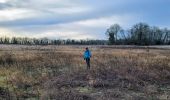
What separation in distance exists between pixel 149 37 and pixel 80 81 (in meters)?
125

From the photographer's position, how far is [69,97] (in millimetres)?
12523

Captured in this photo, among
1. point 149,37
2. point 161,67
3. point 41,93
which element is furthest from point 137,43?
point 41,93

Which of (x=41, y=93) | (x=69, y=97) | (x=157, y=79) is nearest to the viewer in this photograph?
(x=69, y=97)

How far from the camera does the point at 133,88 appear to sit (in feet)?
51.4

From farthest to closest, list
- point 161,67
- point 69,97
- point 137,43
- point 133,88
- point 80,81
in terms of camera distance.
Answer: point 137,43, point 161,67, point 80,81, point 133,88, point 69,97

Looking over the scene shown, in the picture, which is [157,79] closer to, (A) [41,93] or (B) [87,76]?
(B) [87,76]

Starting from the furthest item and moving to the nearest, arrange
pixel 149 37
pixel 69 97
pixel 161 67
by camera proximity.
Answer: pixel 149 37, pixel 161 67, pixel 69 97

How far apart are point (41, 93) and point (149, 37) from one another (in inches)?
5037

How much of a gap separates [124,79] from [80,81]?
2.19 m

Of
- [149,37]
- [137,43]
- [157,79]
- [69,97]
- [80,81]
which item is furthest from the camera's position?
[149,37]

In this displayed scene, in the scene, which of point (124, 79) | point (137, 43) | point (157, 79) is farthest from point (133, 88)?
point (137, 43)

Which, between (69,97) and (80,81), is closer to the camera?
(69,97)

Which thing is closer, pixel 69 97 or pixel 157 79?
pixel 69 97

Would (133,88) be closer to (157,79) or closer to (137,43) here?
(157,79)
